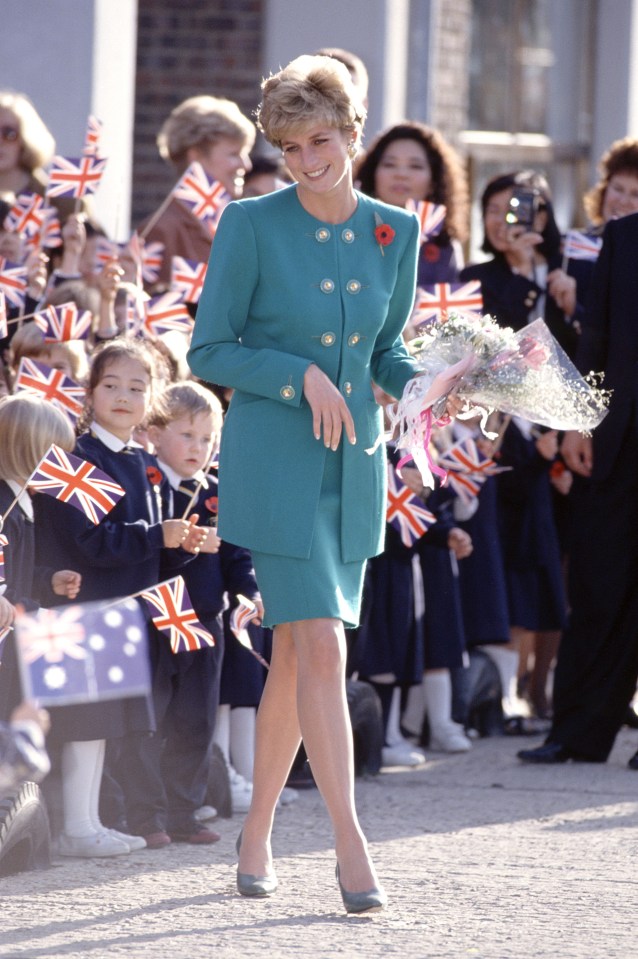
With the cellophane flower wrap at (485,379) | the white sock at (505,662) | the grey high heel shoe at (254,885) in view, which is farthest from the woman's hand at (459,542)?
the grey high heel shoe at (254,885)

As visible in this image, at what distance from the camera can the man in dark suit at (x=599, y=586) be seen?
270 inches

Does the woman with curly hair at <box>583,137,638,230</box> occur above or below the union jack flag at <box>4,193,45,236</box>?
above

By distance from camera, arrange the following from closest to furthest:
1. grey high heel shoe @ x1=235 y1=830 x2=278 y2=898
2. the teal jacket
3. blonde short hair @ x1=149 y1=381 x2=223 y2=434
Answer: the teal jacket → grey high heel shoe @ x1=235 y1=830 x2=278 y2=898 → blonde short hair @ x1=149 y1=381 x2=223 y2=434

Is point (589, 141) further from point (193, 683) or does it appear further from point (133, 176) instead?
point (193, 683)

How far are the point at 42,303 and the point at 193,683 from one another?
61.8 inches

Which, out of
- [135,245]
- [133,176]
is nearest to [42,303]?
[135,245]

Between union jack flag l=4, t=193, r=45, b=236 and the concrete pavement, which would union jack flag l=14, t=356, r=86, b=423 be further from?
the concrete pavement

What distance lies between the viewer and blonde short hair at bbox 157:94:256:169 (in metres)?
7.61

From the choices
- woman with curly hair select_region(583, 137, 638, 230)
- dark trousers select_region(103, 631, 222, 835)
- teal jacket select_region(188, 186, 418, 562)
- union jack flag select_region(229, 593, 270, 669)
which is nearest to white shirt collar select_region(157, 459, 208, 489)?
union jack flag select_region(229, 593, 270, 669)

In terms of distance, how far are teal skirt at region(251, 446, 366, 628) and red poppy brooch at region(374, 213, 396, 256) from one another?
514mm

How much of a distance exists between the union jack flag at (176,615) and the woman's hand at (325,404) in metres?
0.97

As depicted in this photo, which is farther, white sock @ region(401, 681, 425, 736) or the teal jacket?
white sock @ region(401, 681, 425, 736)

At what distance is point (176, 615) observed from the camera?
5395 millimetres

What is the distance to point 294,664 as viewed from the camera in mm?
4695
